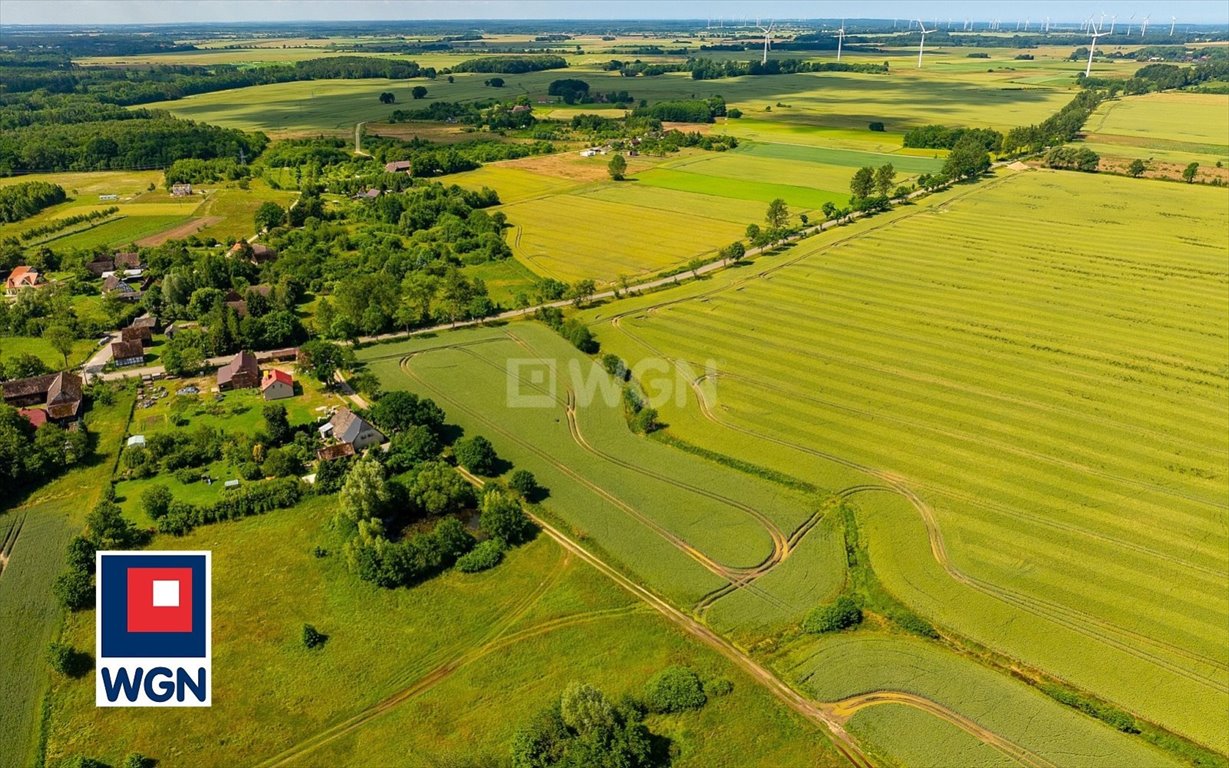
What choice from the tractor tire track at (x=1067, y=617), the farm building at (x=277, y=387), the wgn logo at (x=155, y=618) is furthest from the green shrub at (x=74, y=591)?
the tractor tire track at (x=1067, y=617)

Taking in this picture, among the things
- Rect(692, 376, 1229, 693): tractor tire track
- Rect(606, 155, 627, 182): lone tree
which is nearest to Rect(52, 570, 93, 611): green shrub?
Rect(692, 376, 1229, 693): tractor tire track

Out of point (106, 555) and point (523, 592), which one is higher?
point (106, 555)

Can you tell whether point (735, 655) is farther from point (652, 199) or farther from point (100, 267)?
point (652, 199)

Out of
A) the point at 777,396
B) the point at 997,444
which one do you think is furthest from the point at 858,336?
the point at 997,444

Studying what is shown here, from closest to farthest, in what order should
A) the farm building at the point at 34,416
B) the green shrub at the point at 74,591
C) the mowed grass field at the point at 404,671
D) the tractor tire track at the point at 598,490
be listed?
the mowed grass field at the point at 404,671
the green shrub at the point at 74,591
the tractor tire track at the point at 598,490
the farm building at the point at 34,416

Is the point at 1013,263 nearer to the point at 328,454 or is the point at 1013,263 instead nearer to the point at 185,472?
the point at 328,454

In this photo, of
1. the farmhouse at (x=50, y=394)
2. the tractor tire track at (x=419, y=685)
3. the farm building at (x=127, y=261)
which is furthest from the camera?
the farm building at (x=127, y=261)

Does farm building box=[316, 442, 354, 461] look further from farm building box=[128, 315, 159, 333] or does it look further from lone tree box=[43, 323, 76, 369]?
farm building box=[128, 315, 159, 333]

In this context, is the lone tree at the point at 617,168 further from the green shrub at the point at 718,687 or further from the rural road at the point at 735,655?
the green shrub at the point at 718,687
